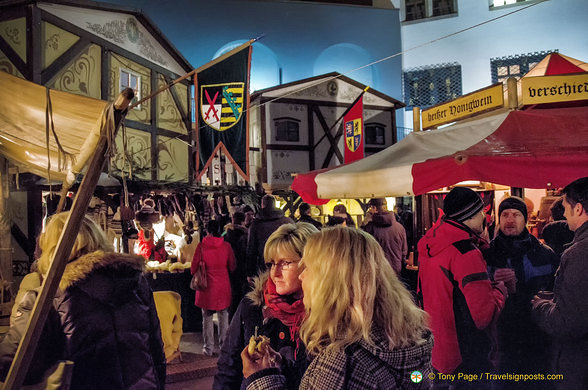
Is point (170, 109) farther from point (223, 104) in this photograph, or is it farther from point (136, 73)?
point (223, 104)

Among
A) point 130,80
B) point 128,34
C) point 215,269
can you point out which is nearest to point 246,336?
point 215,269

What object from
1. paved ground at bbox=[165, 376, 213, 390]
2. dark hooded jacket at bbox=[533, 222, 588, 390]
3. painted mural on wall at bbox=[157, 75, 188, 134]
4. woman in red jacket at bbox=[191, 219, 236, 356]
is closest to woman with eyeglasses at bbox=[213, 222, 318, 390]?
dark hooded jacket at bbox=[533, 222, 588, 390]

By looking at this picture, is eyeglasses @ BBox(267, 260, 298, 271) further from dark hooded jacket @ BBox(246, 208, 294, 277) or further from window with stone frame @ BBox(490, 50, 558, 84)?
window with stone frame @ BBox(490, 50, 558, 84)

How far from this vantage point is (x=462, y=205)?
353 cm

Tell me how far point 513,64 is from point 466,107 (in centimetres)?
1865

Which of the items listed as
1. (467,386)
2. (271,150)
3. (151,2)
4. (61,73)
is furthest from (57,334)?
(151,2)

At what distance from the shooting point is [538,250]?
3.67m

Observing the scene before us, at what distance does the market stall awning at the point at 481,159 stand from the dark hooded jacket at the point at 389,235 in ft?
8.04

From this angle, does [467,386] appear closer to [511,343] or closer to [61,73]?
[511,343]

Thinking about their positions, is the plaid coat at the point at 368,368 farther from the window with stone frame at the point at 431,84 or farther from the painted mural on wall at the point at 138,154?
the window with stone frame at the point at 431,84

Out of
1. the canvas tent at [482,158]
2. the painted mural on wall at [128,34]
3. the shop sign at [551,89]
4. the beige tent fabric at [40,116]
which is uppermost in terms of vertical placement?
the painted mural on wall at [128,34]

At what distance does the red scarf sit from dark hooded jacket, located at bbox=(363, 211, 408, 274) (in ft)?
17.2

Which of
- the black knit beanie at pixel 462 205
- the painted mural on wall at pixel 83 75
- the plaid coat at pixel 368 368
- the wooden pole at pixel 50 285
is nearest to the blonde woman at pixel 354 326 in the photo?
the plaid coat at pixel 368 368

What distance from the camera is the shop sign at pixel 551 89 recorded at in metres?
4.58
